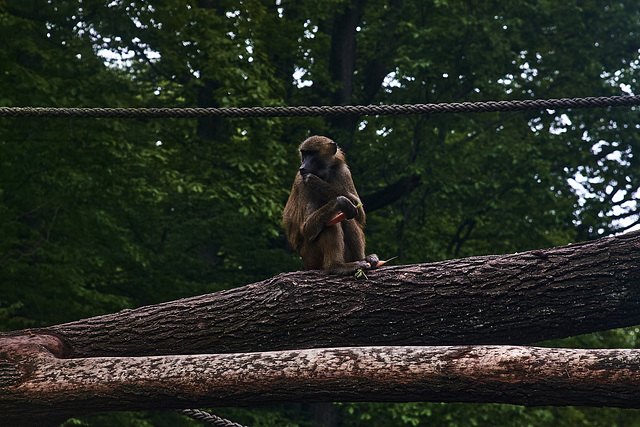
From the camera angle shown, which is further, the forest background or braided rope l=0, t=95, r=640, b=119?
the forest background

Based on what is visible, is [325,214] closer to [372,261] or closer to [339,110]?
[372,261]

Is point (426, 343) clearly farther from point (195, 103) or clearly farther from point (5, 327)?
point (195, 103)

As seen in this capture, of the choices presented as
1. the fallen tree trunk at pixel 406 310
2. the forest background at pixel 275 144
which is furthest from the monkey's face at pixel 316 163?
the forest background at pixel 275 144

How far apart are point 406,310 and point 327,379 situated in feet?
3.64

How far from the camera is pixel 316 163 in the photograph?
23.9 feet

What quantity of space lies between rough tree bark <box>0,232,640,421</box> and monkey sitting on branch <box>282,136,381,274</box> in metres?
0.90

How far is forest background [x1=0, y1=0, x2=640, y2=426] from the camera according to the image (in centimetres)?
1405

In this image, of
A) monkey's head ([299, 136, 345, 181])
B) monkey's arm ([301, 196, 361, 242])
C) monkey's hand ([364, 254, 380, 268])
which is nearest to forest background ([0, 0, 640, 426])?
monkey's head ([299, 136, 345, 181])

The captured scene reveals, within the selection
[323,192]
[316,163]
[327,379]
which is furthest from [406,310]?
[316,163]

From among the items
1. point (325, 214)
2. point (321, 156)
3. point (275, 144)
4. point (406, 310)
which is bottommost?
point (406, 310)

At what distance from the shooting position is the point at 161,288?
16.2 m

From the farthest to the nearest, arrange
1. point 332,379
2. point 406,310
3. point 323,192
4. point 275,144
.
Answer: point 275,144, point 323,192, point 406,310, point 332,379

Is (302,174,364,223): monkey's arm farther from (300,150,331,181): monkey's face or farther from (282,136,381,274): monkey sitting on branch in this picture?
(300,150,331,181): monkey's face

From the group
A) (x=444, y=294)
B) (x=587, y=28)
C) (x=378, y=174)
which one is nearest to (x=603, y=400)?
(x=444, y=294)
